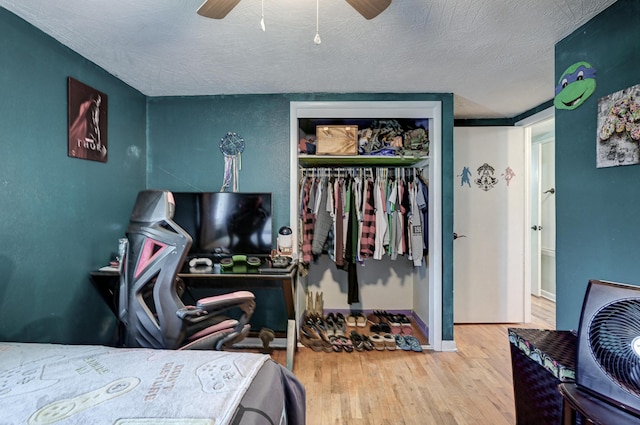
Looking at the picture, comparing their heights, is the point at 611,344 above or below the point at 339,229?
below

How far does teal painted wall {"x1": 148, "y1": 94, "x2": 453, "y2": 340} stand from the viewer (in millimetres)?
2957

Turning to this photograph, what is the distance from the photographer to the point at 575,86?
183cm

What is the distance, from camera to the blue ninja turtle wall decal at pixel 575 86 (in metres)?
1.73

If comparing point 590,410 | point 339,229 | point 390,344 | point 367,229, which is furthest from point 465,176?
point 590,410

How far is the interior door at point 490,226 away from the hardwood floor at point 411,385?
21.0 inches

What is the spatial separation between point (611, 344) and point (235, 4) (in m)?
1.87

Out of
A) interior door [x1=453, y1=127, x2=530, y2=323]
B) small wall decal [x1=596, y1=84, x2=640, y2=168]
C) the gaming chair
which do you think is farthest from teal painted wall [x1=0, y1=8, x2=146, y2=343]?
interior door [x1=453, y1=127, x2=530, y2=323]

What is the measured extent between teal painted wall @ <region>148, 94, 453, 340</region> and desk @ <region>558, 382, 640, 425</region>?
2317 millimetres

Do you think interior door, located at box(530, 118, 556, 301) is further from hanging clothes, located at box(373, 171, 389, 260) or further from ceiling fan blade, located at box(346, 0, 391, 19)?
ceiling fan blade, located at box(346, 0, 391, 19)

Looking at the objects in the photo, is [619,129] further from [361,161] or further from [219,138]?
[219,138]

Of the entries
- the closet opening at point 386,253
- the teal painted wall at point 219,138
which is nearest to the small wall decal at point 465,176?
the closet opening at point 386,253

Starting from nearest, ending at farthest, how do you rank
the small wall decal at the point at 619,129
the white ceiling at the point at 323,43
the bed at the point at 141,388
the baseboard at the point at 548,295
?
the bed at the point at 141,388 < the small wall decal at the point at 619,129 < the white ceiling at the point at 323,43 < the baseboard at the point at 548,295

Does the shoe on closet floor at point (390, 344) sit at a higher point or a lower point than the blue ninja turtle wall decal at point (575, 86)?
lower

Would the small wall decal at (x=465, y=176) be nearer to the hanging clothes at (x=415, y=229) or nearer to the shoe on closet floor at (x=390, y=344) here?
the hanging clothes at (x=415, y=229)
